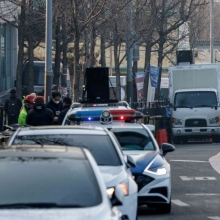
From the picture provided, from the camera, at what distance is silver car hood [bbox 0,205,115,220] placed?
19.8ft

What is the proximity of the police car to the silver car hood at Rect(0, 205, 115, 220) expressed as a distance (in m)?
5.57

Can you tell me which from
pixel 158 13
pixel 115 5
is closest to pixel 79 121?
pixel 115 5

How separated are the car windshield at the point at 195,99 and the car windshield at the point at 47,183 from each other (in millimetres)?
24760

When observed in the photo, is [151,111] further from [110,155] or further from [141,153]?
[110,155]

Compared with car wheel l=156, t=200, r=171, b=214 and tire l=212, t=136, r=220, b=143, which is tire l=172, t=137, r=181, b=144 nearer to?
tire l=212, t=136, r=220, b=143

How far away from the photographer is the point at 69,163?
6984mm

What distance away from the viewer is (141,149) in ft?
42.4

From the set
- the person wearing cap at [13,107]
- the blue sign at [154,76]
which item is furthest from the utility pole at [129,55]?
the person wearing cap at [13,107]

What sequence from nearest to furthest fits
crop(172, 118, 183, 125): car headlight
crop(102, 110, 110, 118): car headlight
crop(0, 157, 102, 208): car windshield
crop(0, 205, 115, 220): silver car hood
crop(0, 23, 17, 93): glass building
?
crop(0, 205, 115, 220): silver car hood
crop(0, 157, 102, 208): car windshield
crop(102, 110, 110, 118): car headlight
crop(172, 118, 183, 125): car headlight
crop(0, 23, 17, 93): glass building

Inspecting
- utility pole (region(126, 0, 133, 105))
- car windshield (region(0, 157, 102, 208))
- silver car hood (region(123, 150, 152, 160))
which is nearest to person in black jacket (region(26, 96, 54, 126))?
silver car hood (region(123, 150, 152, 160))

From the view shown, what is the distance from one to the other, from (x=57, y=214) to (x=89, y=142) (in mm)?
3956

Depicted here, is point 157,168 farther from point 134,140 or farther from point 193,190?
point 193,190

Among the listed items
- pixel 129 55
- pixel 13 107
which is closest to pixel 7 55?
pixel 129 55

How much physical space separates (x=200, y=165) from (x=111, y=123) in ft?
25.9
